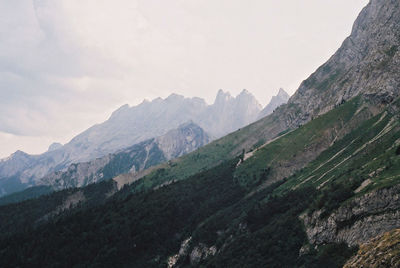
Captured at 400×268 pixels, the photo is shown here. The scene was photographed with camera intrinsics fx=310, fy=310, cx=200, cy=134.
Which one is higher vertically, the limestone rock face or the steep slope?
the steep slope

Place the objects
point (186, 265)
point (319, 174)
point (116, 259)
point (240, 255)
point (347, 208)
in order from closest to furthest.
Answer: point (347, 208) → point (240, 255) → point (186, 265) → point (319, 174) → point (116, 259)

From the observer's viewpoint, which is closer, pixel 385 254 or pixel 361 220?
pixel 385 254

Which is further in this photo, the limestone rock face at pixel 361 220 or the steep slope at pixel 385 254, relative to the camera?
the limestone rock face at pixel 361 220

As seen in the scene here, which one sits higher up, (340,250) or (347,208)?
(347,208)

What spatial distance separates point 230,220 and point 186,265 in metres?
35.9

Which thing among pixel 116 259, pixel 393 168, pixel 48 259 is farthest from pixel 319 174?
pixel 48 259

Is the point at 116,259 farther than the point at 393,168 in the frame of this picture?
Yes

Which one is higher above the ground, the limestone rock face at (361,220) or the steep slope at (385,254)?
the steep slope at (385,254)

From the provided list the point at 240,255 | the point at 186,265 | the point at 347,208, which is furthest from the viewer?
the point at 186,265

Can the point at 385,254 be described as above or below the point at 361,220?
above

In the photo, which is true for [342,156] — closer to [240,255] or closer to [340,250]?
[240,255]

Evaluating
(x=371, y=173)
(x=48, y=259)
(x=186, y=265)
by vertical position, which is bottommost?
(x=186, y=265)

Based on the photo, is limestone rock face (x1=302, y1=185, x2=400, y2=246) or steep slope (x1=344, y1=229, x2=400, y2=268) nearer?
steep slope (x1=344, y1=229, x2=400, y2=268)

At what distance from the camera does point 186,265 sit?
169 m
